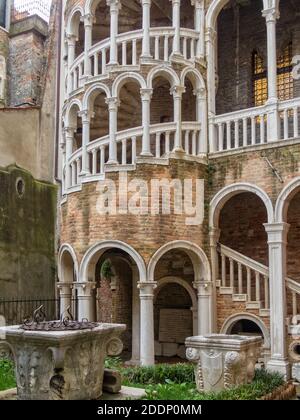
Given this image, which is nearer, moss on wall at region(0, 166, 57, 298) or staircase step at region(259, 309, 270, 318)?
staircase step at region(259, 309, 270, 318)

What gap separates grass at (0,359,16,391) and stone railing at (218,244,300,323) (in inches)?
211

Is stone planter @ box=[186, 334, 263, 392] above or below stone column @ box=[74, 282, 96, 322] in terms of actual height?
below

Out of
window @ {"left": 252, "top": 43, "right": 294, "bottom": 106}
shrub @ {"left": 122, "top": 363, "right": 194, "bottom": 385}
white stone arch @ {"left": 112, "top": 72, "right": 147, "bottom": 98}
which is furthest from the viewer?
window @ {"left": 252, "top": 43, "right": 294, "bottom": 106}

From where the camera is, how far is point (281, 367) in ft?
39.4

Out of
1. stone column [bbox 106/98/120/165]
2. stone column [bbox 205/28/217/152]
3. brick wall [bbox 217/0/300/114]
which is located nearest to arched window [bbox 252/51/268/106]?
brick wall [bbox 217/0/300/114]

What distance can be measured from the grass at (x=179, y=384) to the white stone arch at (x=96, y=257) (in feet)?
7.48

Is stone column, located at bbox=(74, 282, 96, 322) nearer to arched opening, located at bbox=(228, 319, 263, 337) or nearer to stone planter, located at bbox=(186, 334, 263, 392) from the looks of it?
arched opening, located at bbox=(228, 319, 263, 337)

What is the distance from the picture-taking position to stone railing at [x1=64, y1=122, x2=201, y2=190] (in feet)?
44.5

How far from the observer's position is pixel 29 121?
17.9 meters

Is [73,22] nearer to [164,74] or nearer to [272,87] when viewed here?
[164,74]

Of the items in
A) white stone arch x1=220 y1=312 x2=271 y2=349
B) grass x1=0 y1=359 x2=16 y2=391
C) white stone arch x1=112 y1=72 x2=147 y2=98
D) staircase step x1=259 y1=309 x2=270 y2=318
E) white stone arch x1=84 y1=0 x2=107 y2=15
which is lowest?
grass x1=0 y1=359 x2=16 y2=391

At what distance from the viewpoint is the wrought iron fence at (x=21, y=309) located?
15.5m

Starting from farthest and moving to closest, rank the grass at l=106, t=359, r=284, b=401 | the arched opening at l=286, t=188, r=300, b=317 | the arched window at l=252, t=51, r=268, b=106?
the arched window at l=252, t=51, r=268, b=106, the arched opening at l=286, t=188, r=300, b=317, the grass at l=106, t=359, r=284, b=401

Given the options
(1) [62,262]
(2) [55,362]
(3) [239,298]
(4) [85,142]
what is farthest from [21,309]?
(2) [55,362]
